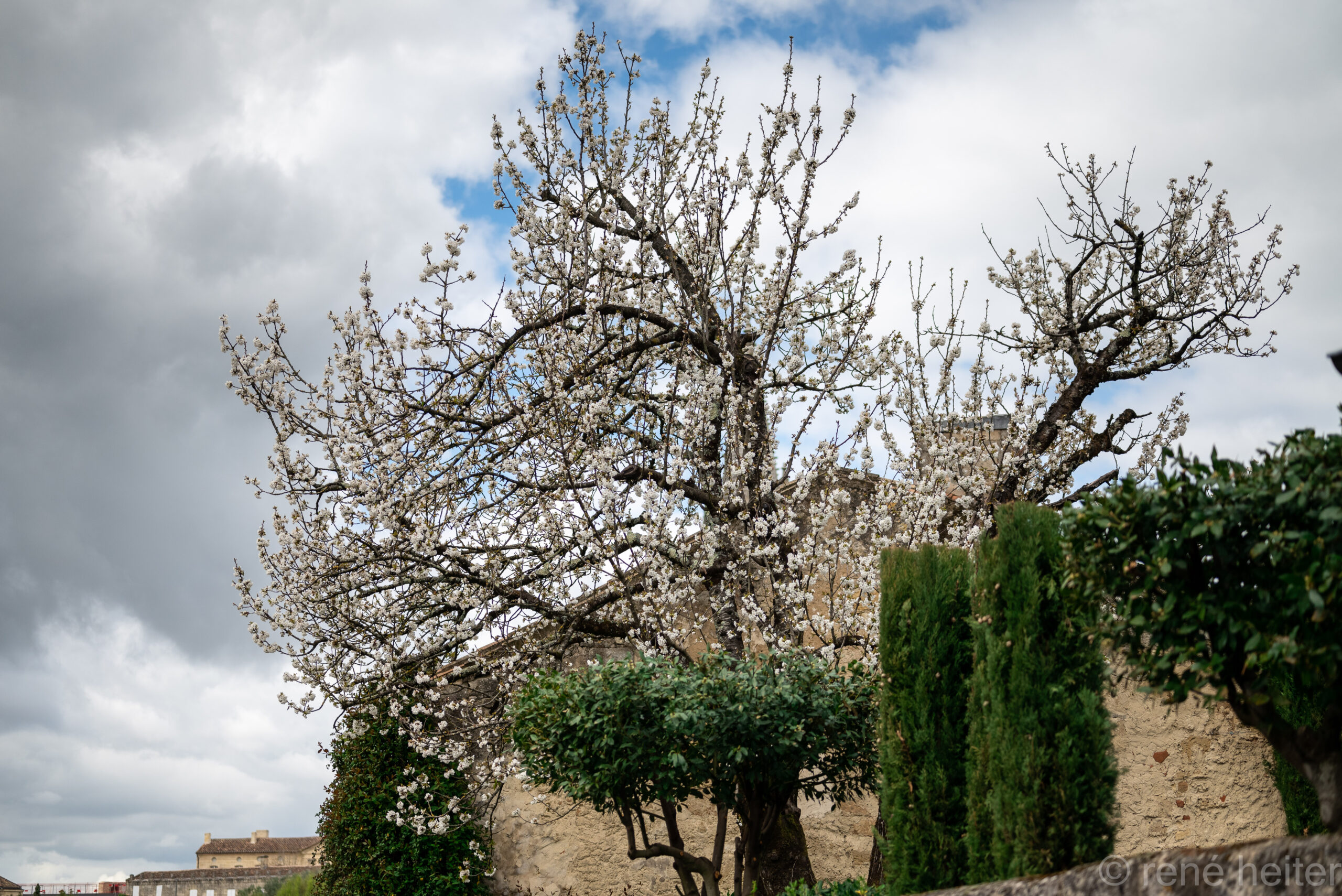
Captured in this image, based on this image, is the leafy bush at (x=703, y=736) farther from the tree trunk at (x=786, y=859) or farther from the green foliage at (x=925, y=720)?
the tree trunk at (x=786, y=859)

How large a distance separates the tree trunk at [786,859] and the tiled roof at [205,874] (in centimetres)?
2498

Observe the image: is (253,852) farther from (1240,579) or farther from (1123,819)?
(1240,579)

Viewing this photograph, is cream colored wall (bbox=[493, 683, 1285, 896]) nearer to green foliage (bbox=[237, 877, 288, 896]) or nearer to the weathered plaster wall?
the weathered plaster wall

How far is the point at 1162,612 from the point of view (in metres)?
4.18

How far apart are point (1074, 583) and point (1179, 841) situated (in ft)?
19.3

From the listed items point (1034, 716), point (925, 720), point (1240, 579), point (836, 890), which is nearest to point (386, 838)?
point (836, 890)

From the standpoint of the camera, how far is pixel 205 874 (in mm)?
29609

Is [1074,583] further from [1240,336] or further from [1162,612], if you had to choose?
[1240,336]

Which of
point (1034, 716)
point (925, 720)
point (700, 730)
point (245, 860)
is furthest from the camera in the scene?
point (245, 860)

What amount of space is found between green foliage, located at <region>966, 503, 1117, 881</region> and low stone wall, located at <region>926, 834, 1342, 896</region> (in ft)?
0.96

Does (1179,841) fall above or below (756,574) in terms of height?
below

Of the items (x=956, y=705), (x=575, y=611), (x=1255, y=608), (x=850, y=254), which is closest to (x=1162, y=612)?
(x=1255, y=608)

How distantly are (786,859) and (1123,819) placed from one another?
3376 millimetres

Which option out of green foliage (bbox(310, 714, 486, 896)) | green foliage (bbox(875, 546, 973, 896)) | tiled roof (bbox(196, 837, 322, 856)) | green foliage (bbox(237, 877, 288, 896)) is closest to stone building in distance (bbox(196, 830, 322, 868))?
tiled roof (bbox(196, 837, 322, 856))
